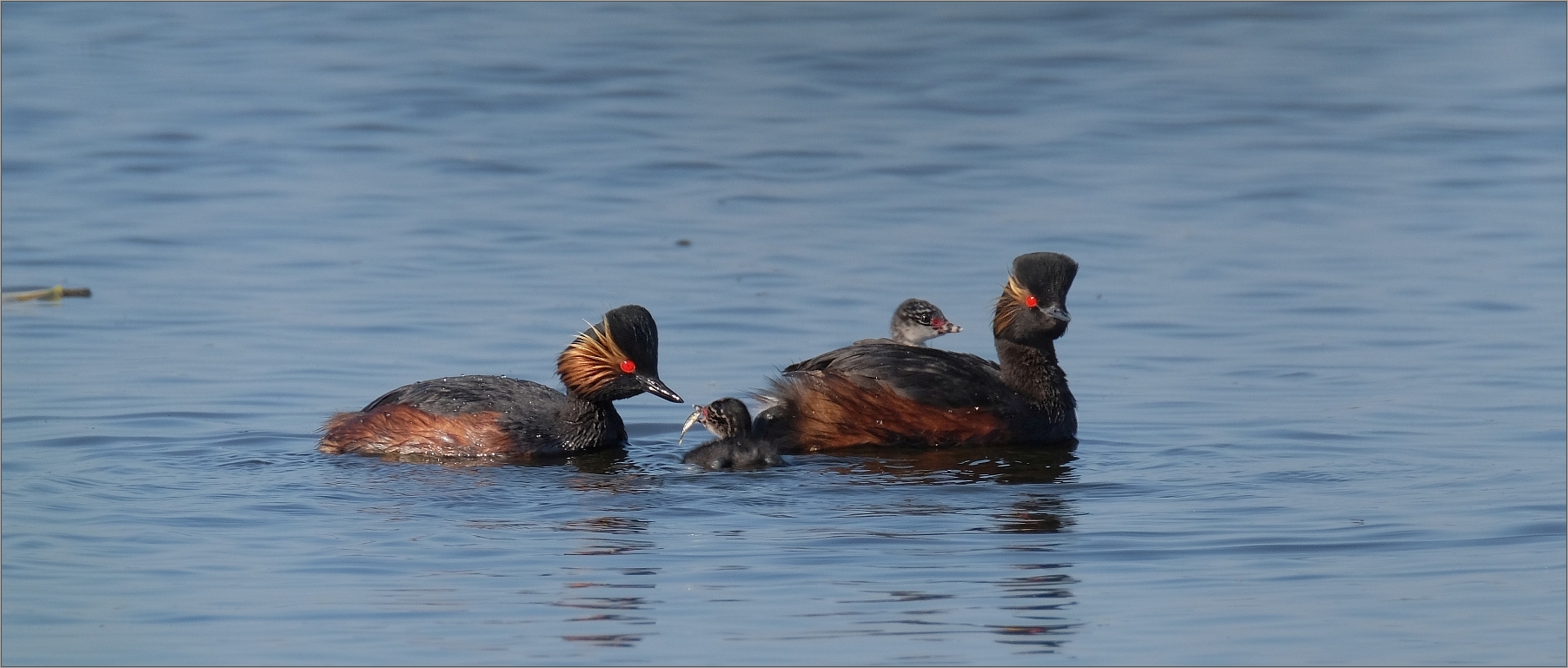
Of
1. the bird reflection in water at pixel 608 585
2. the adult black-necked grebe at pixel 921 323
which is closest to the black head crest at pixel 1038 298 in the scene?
the adult black-necked grebe at pixel 921 323

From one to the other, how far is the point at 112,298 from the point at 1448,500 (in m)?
9.07

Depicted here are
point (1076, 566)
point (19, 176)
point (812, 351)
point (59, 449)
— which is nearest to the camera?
point (1076, 566)

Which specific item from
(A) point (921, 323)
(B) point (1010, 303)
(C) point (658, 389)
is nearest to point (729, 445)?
(C) point (658, 389)

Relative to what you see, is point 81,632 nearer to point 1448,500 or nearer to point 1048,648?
point 1048,648

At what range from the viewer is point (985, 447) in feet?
34.8

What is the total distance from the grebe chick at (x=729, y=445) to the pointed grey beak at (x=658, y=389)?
169 mm

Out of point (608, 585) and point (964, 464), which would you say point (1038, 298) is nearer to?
point (964, 464)

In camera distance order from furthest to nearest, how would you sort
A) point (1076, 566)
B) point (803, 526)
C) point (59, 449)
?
point (59, 449) → point (803, 526) → point (1076, 566)

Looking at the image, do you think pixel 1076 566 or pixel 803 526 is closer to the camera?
pixel 1076 566

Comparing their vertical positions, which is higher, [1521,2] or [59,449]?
[1521,2]

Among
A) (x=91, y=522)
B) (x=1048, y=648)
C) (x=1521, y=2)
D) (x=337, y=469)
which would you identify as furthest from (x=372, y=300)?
(x=1521, y=2)

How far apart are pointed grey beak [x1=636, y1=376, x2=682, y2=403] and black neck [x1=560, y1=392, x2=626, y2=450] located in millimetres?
276

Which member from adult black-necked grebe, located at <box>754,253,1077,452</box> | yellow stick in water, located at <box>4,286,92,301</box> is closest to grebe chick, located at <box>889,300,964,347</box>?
adult black-necked grebe, located at <box>754,253,1077,452</box>

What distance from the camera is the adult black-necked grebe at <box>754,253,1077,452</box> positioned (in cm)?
1050
